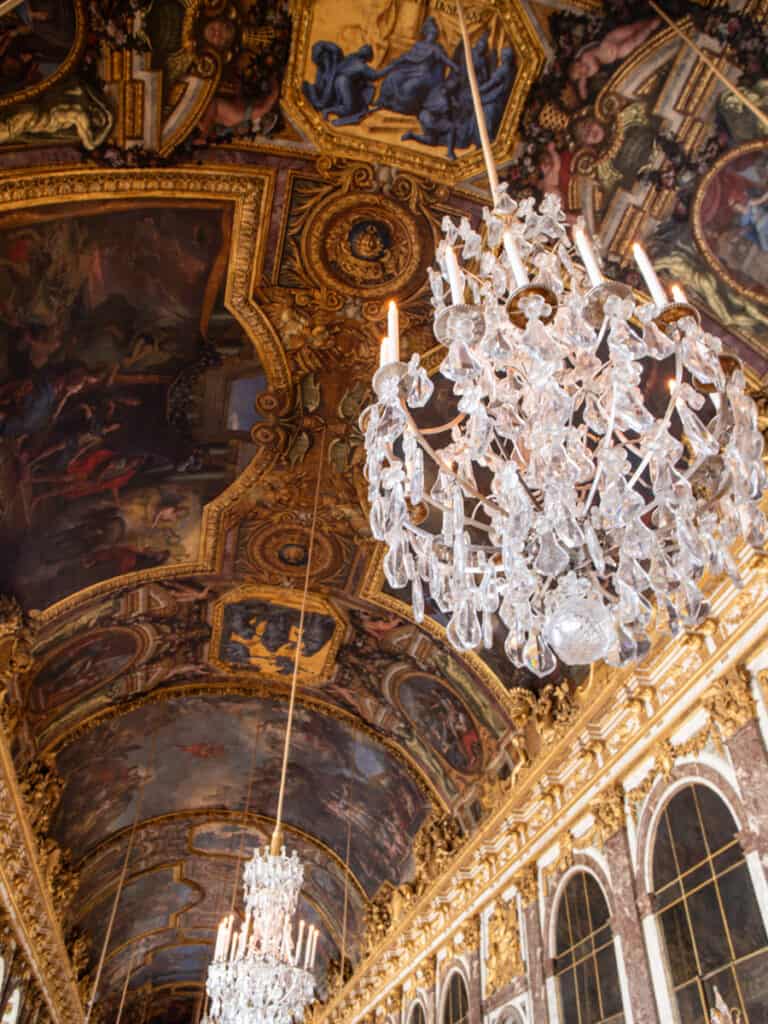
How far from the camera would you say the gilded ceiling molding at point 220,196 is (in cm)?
655

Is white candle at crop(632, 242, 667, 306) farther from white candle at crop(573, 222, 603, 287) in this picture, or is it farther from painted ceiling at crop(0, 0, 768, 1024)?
painted ceiling at crop(0, 0, 768, 1024)

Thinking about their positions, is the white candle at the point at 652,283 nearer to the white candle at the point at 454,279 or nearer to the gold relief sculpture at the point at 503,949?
the white candle at the point at 454,279

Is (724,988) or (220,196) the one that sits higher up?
(220,196)

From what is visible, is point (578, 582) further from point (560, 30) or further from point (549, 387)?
point (560, 30)

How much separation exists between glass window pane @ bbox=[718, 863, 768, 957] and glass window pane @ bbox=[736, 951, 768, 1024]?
0.08 m

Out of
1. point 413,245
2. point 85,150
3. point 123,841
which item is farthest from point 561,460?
point 123,841

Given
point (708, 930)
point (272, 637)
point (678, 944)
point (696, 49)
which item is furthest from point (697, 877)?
point (272, 637)

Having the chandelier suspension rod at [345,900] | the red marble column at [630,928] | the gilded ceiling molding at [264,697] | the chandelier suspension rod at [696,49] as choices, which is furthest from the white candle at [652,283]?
the chandelier suspension rod at [345,900]

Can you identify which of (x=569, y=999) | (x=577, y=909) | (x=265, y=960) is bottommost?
(x=569, y=999)

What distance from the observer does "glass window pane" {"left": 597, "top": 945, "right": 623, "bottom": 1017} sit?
25.3ft

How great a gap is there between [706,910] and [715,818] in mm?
784

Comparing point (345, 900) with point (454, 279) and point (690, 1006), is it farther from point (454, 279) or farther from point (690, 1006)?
point (454, 279)

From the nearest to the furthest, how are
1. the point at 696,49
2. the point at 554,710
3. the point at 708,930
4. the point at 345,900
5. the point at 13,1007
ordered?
the point at 696,49
the point at 708,930
the point at 554,710
the point at 13,1007
the point at 345,900

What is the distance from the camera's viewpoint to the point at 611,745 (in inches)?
349
